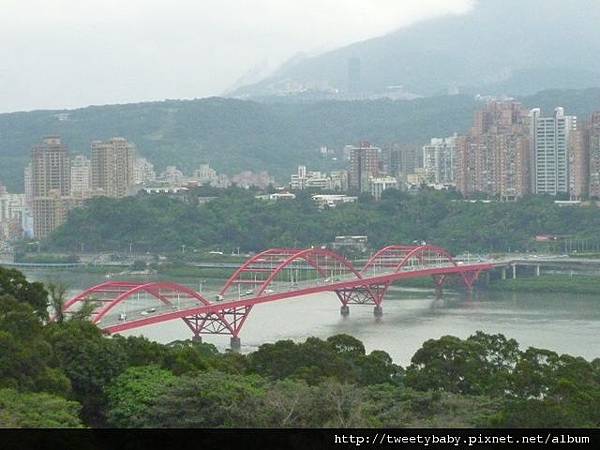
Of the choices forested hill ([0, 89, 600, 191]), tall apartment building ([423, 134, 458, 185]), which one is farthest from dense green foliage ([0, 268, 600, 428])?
forested hill ([0, 89, 600, 191])

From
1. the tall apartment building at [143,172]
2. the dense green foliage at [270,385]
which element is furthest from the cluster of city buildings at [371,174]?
the dense green foliage at [270,385]

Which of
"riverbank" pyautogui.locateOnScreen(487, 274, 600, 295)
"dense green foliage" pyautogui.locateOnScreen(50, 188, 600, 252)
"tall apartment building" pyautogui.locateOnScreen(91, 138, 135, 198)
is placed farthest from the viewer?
"tall apartment building" pyautogui.locateOnScreen(91, 138, 135, 198)

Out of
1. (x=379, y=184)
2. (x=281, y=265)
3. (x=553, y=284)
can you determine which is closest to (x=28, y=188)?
(x=379, y=184)

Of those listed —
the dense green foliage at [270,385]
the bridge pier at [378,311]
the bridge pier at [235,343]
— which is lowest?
the bridge pier at [378,311]

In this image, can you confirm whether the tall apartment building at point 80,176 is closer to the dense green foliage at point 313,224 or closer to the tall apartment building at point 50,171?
the tall apartment building at point 50,171

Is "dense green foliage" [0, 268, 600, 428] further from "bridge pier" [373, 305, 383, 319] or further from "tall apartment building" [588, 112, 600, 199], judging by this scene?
"tall apartment building" [588, 112, 600, 199]

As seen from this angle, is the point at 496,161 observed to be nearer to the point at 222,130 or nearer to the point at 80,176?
the point at 80,176
